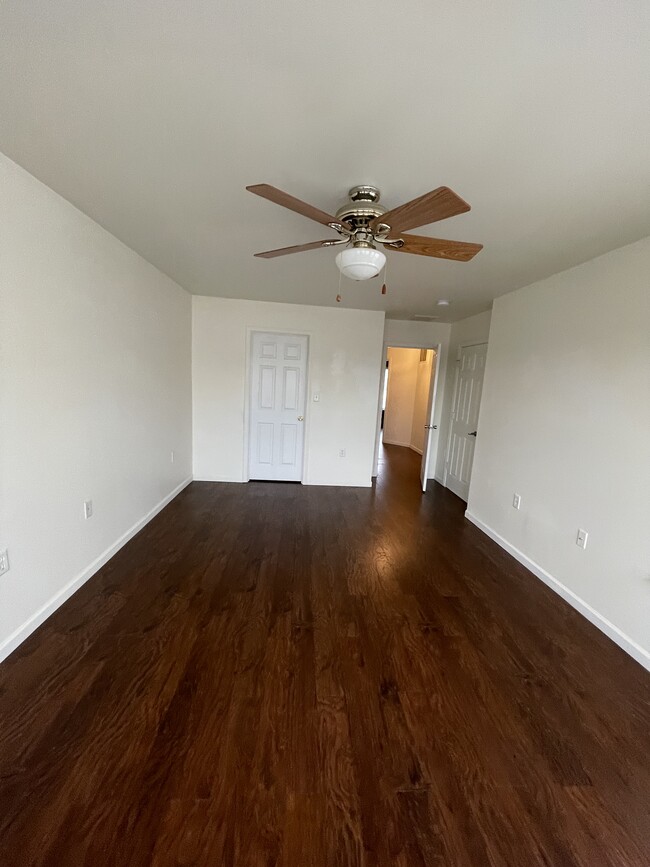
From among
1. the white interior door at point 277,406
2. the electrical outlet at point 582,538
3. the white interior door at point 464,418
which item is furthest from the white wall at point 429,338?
the electrical outlet at point 582,538

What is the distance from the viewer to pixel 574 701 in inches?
69.6

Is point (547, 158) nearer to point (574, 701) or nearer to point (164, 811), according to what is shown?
point (574, 701)

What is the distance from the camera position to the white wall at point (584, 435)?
2129 millimetres

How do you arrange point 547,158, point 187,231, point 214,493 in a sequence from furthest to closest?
1. point 214,493
2. point 187,231
3. point 547,158

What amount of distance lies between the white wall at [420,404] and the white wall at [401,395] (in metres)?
0.15

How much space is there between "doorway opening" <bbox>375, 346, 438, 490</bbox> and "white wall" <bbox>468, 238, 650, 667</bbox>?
273cm

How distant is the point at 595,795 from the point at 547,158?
95.8 inches

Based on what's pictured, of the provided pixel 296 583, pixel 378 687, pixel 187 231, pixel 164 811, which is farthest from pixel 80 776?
pixel 187 231

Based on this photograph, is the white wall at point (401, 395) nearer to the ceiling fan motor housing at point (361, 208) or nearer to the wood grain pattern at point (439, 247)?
the wood grain pattern at point (439, 247)

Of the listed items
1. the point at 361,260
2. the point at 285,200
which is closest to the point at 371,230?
the point at 361,260

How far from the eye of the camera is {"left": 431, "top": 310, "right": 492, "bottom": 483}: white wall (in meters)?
4.49

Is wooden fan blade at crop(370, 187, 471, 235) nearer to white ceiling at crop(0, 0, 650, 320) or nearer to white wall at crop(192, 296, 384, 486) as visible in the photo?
white ceiling at crop(0, 0, 650, 320)

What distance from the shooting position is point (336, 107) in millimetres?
1276

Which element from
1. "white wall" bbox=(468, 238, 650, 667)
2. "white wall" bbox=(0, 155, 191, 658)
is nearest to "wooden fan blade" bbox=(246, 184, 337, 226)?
"white wall" bbox=(0, 155, 191, 658)
